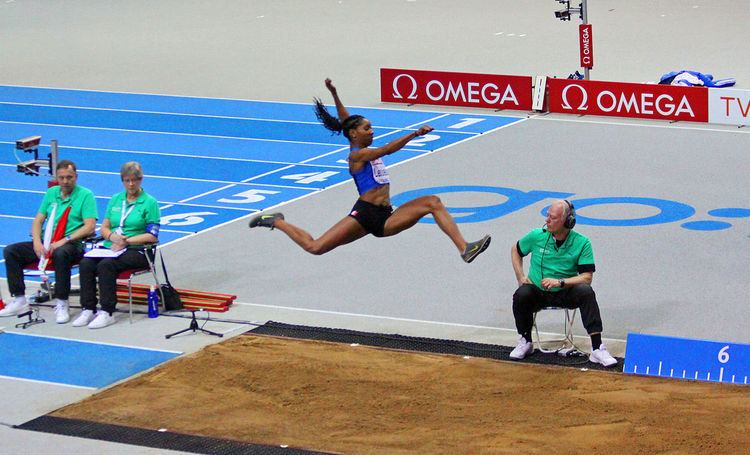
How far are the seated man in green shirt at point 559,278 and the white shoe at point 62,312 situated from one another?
4.06 metres

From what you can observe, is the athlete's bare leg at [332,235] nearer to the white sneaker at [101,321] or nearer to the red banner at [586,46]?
the white sneaker at [101,321]

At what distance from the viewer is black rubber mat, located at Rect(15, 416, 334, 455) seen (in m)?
8.78

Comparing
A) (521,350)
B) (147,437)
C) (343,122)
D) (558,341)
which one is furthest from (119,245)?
(558,341)

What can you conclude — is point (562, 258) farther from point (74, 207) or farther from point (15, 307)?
A: point (15, 307)

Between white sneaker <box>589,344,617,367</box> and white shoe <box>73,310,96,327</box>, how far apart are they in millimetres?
4419

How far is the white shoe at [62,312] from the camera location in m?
11.9

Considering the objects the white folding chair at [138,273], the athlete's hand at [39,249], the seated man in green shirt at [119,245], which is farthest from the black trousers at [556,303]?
the athlete's hand at [39,249]

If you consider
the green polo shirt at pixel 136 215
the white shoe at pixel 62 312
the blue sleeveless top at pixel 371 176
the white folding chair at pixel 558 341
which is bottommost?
the white folding chair at pixel 558 341

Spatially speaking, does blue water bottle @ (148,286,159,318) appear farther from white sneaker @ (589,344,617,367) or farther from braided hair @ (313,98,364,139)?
white sneaker @ (589,344,617,367)

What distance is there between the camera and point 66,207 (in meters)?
12.2

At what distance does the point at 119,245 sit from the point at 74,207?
2.19ft

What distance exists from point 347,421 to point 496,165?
29.3 ft

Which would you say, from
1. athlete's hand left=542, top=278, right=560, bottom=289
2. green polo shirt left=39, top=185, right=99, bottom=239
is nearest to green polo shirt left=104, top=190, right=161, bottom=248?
green polo shirt left=39, top=185, right=99, bottom=239

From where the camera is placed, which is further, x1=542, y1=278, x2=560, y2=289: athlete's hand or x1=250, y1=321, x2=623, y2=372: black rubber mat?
x1=250, y1=321, x2=623, y2=372: black rubber mat
